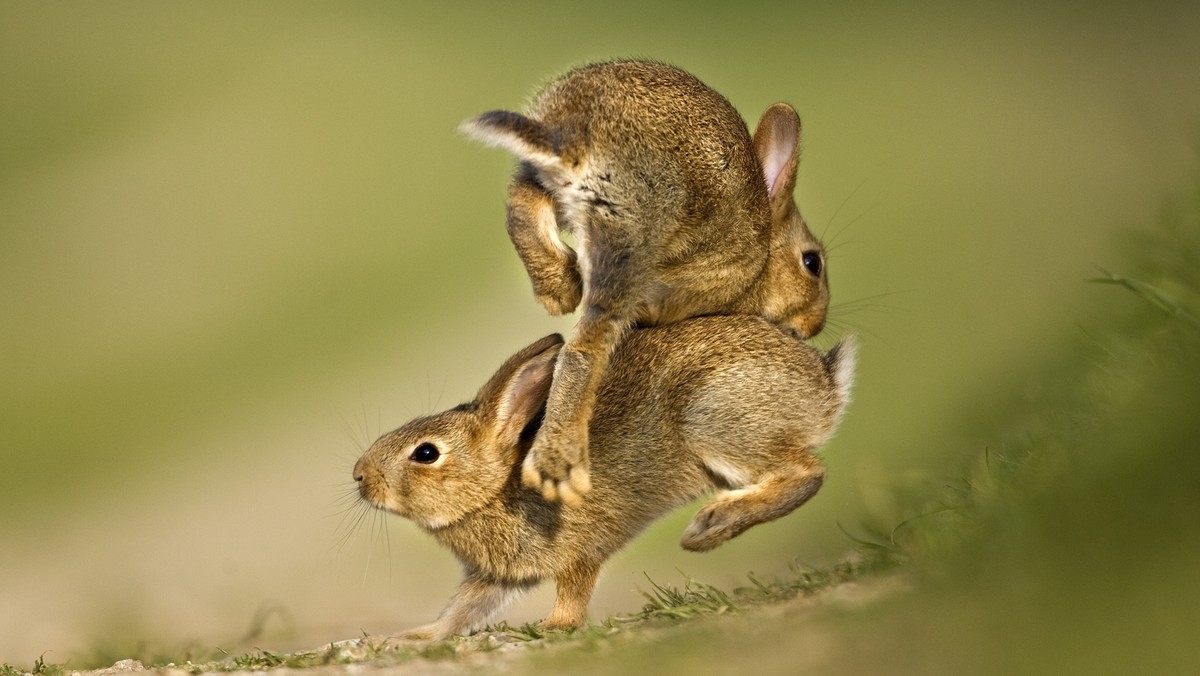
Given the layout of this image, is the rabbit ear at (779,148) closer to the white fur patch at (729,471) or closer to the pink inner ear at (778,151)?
the pink inner ear at (778,151)

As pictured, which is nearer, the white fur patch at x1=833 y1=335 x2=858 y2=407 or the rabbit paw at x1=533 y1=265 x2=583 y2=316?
the rabbit paw at x1=533 y1=265 x2=583 y2=316

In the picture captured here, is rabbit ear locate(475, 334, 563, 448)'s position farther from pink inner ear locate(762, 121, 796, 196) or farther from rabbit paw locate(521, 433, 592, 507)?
pink inner ear locate(762, 121, 796, 196)

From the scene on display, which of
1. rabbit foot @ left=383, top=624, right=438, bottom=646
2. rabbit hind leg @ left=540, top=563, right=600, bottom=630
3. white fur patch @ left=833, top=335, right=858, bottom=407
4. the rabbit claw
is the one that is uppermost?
white fur patch @ left=833, top=335, right=858, bottom=407

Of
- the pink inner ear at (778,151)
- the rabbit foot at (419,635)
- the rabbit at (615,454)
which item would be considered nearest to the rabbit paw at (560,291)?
the rabbit at (615,454)

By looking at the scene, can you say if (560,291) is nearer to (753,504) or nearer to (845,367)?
(753,504)

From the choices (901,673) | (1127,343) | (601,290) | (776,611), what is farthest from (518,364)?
(901,673)

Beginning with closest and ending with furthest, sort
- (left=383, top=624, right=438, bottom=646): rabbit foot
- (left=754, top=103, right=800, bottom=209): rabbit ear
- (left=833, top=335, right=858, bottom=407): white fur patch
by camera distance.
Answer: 1. (left=383, top=624, right=438, bottom=646): rabbit foot
2. (left=833, top=335, right=858, bottom=407): white fur patch
3. (left=754, top=103, right=800, bottom=209): rabbit ear

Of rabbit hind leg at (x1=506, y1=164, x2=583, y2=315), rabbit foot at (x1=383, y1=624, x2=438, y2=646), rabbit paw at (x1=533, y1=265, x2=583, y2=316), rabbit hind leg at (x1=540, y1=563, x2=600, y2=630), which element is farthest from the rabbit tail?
rabbit foot at (x1=383, y1=624, x2=438, y2=646)
